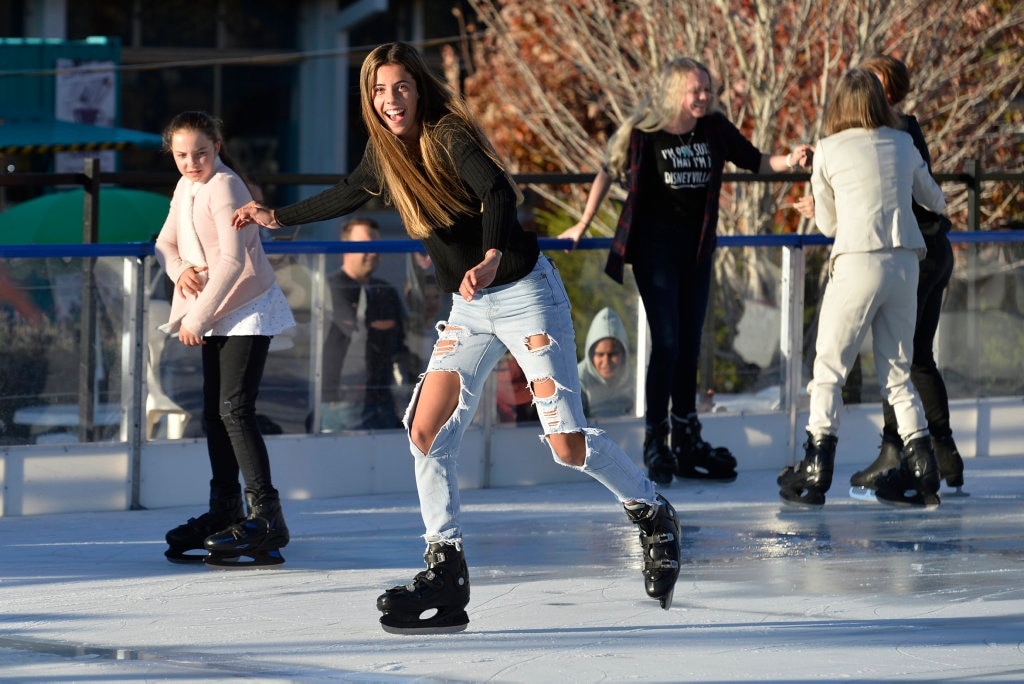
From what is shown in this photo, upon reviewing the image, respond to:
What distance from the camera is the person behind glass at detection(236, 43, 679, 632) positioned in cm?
464

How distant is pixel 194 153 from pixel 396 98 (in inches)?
51.0

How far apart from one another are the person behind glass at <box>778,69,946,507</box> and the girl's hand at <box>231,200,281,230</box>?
246 cm

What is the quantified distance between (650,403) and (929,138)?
4.98 m

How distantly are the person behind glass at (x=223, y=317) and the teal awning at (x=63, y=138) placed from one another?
1030 centimetres

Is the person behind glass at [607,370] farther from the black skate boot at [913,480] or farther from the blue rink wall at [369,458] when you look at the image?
the black skate boot at [913,480]

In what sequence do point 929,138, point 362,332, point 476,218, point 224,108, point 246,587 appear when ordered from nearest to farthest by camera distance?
1. point 476,218
2. point 246,587
3. point 362,332
4. point 929,138
5. point 224,108

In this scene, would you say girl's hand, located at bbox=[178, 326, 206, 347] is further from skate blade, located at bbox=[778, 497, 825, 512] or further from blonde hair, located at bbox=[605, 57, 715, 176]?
skate blade, located at bbox=[778, 497, 825, 512]

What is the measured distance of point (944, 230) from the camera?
22.8ft

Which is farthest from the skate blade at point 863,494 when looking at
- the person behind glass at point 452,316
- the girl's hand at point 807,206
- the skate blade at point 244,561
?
the skate blade at point 244,561

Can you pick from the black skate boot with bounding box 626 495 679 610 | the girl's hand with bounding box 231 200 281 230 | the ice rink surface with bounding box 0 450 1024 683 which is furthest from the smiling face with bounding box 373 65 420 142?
the ice rink surface with bounding box 0 450 1024 683

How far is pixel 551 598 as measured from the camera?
530 centimetres

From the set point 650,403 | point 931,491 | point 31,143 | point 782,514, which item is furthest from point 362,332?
point 31,143

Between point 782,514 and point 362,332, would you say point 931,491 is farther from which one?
point 362,332

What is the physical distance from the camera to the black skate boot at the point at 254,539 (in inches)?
224
